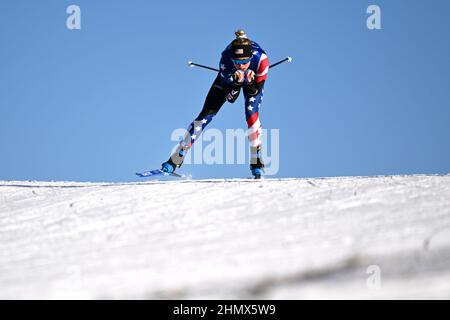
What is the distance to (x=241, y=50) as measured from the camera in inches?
273

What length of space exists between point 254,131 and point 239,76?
27.2 inches

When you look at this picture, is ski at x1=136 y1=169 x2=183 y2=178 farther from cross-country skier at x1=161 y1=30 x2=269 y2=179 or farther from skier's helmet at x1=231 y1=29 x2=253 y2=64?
skier's helmet at x1=231 y1=29 x2=253 y2=64

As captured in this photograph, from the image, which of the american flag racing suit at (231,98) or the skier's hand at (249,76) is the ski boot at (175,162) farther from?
the skier's hand at (249,76)

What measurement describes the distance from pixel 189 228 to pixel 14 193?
11.5 ft

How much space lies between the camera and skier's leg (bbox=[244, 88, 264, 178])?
281 inches

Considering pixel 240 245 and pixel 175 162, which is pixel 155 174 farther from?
pixel 240 245

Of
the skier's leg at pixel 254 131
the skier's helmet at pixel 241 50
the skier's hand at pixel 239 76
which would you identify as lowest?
the skier's leg at pixel 254 131

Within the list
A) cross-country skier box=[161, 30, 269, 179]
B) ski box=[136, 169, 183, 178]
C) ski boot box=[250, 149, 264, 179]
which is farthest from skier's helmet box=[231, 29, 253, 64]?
ski box=[136, 169, 183, 178]

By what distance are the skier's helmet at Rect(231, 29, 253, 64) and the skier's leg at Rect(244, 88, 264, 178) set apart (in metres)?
0.45

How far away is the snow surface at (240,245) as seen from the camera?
2516 millimetres

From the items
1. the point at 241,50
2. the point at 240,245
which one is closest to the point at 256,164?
the point at 241,50

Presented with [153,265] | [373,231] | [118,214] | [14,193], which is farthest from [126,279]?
[14,193]

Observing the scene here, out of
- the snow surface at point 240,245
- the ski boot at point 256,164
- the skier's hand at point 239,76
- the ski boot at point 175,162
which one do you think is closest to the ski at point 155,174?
the ski boot at point 175,162
